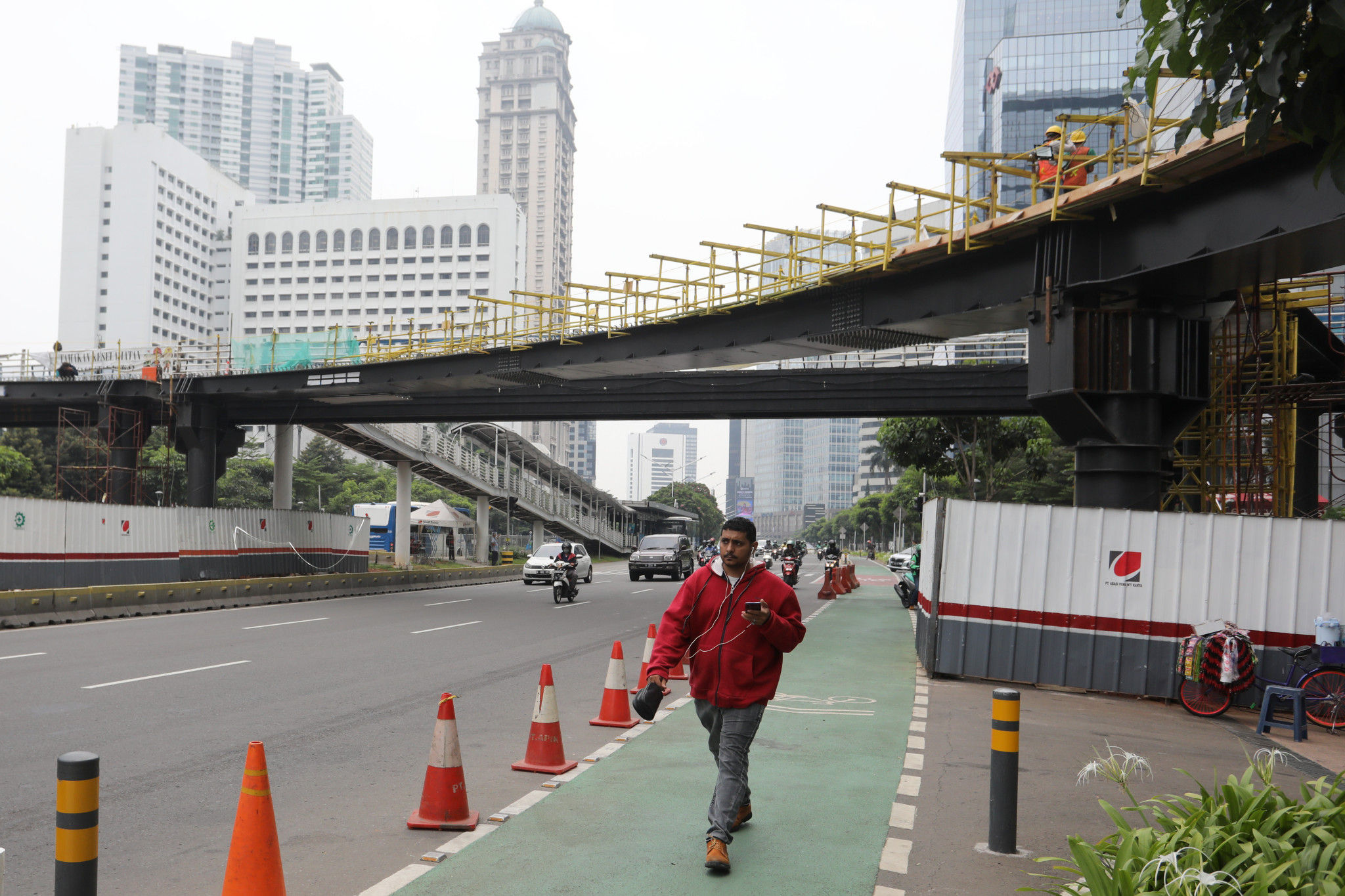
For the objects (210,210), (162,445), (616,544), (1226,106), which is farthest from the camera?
(210,210)

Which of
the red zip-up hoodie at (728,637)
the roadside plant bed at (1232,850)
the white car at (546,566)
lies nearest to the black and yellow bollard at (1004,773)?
the roadside plant bed at (1232,850)

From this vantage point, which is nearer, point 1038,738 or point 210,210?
point 1038,738

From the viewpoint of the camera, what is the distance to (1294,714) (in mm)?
10578

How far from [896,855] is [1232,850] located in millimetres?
2086

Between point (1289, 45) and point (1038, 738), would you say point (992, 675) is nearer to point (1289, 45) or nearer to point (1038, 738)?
point (1038, 738)

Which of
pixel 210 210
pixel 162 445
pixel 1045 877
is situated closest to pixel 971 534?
pixel 1045 877

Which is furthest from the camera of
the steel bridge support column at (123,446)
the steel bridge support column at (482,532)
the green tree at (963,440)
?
the steel bridge support column at (482,532)

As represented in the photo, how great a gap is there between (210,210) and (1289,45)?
7228 inches

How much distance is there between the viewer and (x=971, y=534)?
1344 centimetres

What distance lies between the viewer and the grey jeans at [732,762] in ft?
18.1

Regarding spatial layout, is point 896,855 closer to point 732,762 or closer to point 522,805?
point 732,762

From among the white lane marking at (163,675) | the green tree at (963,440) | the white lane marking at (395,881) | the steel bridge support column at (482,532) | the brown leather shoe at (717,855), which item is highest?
the green tree at (963,440)

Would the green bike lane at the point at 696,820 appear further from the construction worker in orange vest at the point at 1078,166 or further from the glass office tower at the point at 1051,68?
the glass office tower at the point at 1051,68

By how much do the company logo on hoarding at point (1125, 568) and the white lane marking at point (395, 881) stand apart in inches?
390
